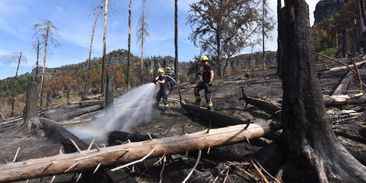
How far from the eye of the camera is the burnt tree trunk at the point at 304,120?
608 cm

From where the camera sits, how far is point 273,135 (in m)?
7.19

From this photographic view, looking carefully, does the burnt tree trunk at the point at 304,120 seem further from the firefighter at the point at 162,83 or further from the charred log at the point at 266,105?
the firefighter at the point at 162,83

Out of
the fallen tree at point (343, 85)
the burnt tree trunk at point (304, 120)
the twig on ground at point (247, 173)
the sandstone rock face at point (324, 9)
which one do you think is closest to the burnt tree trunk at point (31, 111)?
the fallen tree at point (343, 85)

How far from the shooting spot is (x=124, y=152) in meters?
6.10

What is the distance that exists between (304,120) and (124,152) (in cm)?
285

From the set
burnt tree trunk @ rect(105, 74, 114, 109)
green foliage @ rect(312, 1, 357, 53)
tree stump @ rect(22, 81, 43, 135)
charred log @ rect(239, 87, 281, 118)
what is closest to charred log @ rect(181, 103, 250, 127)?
charred log @ rect(239, 87, 281, 118)

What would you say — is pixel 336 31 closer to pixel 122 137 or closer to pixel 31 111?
pixel 31 111

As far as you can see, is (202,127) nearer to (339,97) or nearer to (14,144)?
(339,97)

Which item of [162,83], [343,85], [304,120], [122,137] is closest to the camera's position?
[304,120]

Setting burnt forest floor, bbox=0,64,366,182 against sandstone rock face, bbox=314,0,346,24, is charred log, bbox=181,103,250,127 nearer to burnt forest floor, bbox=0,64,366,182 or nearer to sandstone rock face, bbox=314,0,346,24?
burnt forest floor, bbox=0,64,366,182

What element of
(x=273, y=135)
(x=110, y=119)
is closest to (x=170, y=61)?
(x=110, y=119)

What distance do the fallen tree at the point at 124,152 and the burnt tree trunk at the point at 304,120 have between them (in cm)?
58

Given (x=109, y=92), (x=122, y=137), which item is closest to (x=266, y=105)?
(x=122, y=137)

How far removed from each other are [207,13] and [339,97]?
21.6 metres
